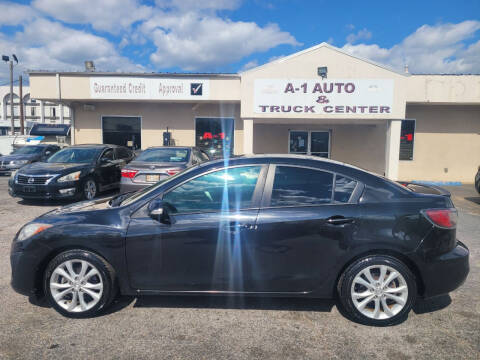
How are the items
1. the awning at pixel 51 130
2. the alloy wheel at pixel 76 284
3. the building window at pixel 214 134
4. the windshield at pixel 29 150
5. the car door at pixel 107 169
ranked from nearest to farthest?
1. the alloy wheel at pixel 76 284
2. the car door at pixel 107 169
3. the building window at pixel 214 134
4. the windshield at pixel 29 150
5. the awning at pixel 51 130

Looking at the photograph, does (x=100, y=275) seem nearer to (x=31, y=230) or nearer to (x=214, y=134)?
(x=31, y=230)

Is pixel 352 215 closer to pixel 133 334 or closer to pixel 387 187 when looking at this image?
pixel 387 187

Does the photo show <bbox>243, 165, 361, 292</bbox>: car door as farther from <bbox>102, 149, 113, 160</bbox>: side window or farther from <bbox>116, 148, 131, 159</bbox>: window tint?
<bbox>116, 148, 131, 159</bbox>: window tint

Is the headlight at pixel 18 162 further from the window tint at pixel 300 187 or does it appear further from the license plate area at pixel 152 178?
the window tint at pixel 300 187

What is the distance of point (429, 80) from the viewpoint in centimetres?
1328

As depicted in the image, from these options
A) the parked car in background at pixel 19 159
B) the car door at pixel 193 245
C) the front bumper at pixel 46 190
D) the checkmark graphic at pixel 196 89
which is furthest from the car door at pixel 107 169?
the car door at pixel 193 245

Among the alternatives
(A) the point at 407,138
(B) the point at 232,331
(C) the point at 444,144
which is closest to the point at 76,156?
(B) the point at 232,331

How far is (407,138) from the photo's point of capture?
1510 cm

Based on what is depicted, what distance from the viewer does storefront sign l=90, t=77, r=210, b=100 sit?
1326cm

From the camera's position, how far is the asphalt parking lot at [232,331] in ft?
8.98

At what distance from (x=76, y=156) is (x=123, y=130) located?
5.93 m

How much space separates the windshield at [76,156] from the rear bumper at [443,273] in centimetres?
837

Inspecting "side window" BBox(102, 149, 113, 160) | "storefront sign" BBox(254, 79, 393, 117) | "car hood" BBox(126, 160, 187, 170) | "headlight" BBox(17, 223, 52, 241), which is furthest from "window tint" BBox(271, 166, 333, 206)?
"storefront sign" BBox(254, 79, 393, 117)

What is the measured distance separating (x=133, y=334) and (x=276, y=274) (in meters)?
1.35
